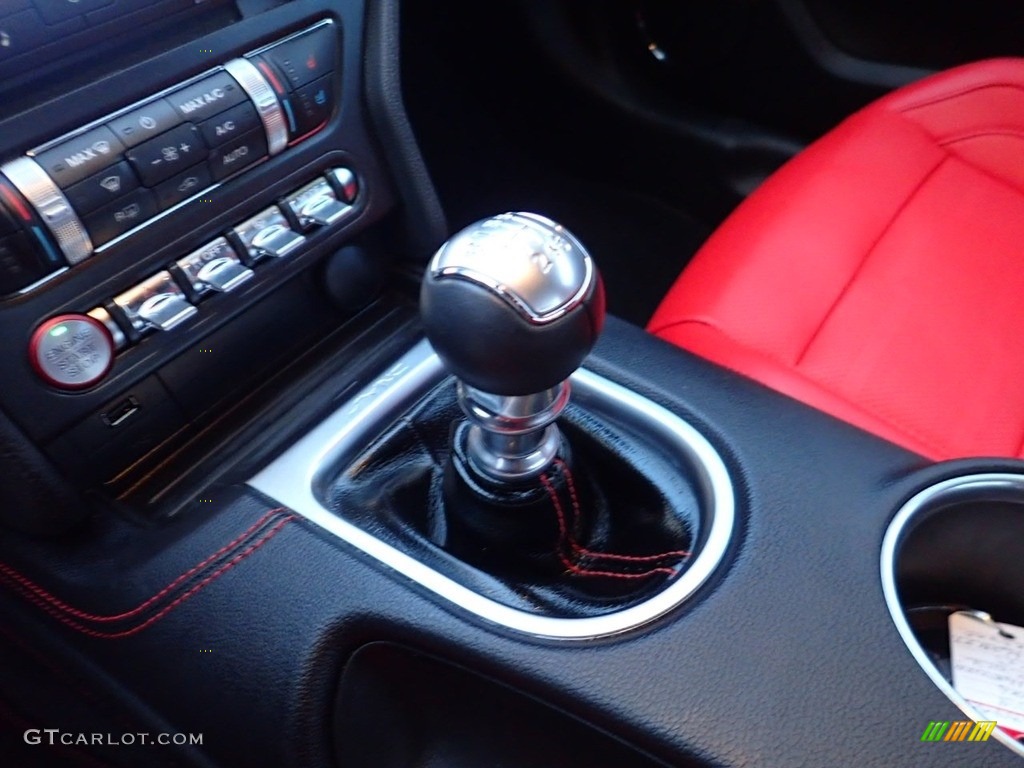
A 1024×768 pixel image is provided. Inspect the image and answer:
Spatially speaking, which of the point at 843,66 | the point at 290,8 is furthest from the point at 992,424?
the point at 843,66

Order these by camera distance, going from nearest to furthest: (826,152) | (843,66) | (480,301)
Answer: (480,301) < (826,152) < (843,66)

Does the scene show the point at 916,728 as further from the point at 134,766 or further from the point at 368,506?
the point at 134,766

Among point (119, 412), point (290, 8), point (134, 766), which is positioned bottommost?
point (134, 766)

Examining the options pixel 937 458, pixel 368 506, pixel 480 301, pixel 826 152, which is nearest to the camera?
pixel 480 301

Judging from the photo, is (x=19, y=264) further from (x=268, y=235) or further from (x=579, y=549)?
(x=579, y=549)

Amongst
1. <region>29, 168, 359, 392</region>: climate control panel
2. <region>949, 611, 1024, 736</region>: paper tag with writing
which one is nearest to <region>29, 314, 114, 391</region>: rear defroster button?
<region>29, 168, 359, 392</region>: climate control panel

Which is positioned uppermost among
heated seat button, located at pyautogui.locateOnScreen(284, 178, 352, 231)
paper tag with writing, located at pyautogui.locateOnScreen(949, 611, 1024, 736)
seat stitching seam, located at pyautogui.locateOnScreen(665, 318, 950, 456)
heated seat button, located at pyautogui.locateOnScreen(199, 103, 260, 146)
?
heated seat button, located at pyautogui.locateOnScreen(199, 103, 260, 146)

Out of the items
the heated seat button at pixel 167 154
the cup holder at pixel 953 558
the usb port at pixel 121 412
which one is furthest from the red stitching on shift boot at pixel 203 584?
the cup holder at pixel 953 558

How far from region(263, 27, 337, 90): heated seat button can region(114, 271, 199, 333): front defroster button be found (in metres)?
0.17

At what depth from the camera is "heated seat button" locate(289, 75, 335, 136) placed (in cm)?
64

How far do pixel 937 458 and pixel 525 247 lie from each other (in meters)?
0.44

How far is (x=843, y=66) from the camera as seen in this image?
1343 millimetres

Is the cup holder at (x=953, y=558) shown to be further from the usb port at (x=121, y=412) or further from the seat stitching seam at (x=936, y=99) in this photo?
the seat stitching seam at (x=936, y=99)

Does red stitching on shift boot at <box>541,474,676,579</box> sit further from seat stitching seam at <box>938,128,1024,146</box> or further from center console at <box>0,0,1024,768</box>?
seat stitching seam at <box>938,128,1024,146</box>
